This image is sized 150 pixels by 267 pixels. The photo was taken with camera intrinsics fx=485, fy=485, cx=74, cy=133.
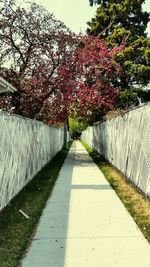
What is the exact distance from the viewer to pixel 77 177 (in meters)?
15.9

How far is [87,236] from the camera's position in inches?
289

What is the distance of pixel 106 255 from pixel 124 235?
3.54 feet

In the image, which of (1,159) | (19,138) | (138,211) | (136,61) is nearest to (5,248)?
(1,159)

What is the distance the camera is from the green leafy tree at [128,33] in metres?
31.2

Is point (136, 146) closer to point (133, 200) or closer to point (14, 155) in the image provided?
point (133, 200)

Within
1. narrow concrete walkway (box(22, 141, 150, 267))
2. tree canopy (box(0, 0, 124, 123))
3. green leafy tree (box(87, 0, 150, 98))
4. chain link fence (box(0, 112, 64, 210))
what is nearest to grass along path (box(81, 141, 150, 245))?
narrow concrete walkway (box(22, 141, 150, 267))

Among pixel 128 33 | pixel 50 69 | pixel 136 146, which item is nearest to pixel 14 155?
pixel 136 146

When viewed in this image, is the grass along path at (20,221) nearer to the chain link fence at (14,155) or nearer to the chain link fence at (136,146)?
the chain link fence at (14,155)

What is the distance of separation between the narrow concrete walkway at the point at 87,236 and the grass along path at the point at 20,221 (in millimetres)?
150

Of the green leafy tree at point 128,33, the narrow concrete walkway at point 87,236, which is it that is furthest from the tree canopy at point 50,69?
the narrow concrete walkway at point 87,236

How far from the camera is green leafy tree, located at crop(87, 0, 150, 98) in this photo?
31.2 meters

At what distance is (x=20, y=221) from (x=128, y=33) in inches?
979

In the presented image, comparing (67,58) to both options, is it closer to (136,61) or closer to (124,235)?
(136,61)

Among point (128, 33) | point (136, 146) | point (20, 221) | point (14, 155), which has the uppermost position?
point (128, 33)
